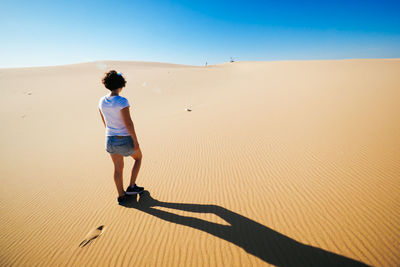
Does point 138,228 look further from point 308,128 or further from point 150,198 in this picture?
point 308,128

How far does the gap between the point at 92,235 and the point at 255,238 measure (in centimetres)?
254

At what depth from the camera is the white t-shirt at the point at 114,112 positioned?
217cm

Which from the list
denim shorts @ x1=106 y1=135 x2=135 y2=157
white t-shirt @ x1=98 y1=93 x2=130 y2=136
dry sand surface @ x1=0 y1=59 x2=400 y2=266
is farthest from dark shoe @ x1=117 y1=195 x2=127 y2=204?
white t-shirt @ x1=98 y1=93 x2=130 y2=136

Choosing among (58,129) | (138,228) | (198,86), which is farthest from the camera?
(198,86)

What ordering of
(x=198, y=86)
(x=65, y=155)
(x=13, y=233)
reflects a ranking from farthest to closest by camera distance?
1. (x=198, y=86)
2. (x=65, y=155)
3. (x=13, y=233)

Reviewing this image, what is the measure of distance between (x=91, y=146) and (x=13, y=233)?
3.71 meters

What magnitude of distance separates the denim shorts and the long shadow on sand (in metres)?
1.21

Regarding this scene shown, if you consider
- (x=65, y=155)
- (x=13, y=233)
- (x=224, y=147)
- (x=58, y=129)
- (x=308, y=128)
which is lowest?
(x=58, y=129)

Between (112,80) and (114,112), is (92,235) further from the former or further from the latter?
(112,80)

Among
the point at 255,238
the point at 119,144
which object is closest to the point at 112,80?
the point at 119,144

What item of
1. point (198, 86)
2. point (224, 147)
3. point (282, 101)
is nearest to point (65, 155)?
point (224, 147)

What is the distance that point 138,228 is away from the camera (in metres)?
2.51

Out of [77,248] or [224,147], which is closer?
[77,248]

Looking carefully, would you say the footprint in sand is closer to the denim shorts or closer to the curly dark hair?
the denim shorts
